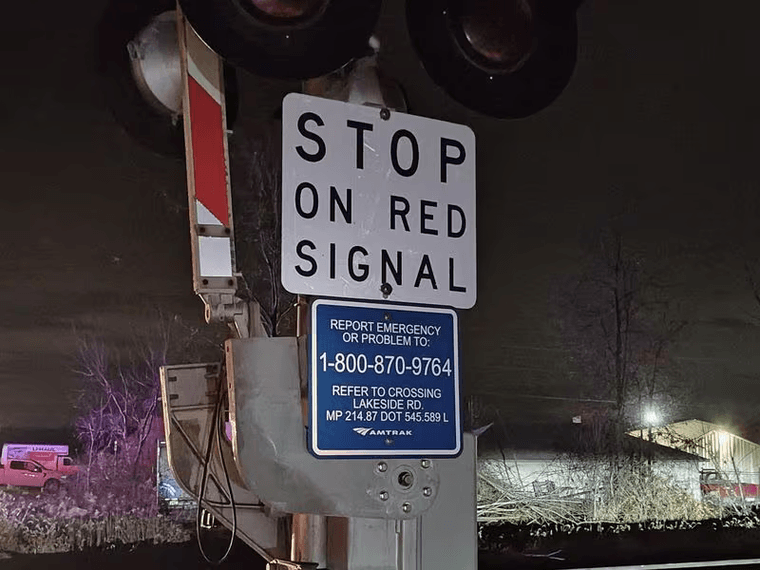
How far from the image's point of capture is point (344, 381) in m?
1.64

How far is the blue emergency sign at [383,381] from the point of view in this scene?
1.62m

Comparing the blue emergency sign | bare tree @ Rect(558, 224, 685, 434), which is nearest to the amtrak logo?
the blue emergency sign

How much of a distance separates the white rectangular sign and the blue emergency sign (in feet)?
0.15

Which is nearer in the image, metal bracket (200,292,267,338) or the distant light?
metal bracket (200,292,267,338)

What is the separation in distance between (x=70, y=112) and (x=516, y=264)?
1.51m

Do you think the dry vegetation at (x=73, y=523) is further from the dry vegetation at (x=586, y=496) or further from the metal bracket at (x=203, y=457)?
the dry vegetation at (x=586, y=496)

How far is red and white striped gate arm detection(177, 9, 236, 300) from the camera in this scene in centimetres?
170

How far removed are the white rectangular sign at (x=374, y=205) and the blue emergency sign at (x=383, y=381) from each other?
0.15 feet

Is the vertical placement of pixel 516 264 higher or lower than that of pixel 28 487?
higher

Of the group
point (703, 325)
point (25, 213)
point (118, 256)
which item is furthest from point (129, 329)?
point (703, 325)

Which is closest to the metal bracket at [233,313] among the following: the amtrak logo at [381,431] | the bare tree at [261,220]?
the amtrak logo at [381,431]

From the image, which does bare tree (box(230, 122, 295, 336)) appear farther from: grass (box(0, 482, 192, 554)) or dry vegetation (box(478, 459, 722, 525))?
dry vegetation (box(478, 459, 722, 525))

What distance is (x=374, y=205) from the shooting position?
1.74m

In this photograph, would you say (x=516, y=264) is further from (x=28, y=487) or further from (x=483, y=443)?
(x=28, y=487)
